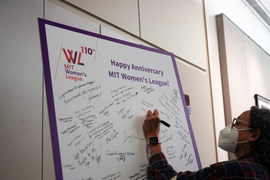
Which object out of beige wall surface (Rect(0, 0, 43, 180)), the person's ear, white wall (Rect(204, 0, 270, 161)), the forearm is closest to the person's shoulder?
the person's ear

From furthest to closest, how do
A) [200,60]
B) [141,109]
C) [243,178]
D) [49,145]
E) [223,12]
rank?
[223,12] → [200,60] → [141,109] → [243,178] → [49,145]

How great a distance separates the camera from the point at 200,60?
2.81 meters

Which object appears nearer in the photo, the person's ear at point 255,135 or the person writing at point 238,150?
the person writing at point 238,150

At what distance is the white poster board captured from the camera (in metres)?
1.39

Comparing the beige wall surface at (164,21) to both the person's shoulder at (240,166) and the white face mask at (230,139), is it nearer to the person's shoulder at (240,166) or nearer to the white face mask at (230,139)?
the white face mask at (230,139)

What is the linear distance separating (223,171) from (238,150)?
368mm

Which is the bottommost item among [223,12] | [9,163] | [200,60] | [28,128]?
[9,163]

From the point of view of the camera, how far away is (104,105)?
1571mm

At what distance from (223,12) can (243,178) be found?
2.62 metres

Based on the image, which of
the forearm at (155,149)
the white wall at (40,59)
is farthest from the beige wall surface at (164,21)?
the forearm at (155,149)

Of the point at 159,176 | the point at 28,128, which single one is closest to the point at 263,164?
the point at 159,176

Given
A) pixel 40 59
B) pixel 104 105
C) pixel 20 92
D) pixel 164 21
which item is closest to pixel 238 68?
pixel 164 21

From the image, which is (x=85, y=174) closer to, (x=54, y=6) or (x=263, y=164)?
(x=54, y=6)

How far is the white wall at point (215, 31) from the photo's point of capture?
9.80ft
